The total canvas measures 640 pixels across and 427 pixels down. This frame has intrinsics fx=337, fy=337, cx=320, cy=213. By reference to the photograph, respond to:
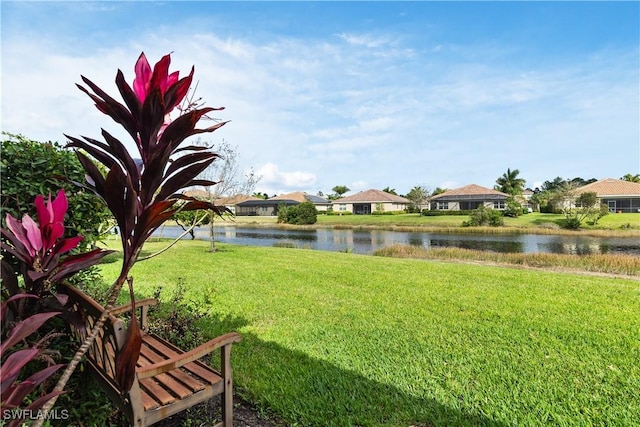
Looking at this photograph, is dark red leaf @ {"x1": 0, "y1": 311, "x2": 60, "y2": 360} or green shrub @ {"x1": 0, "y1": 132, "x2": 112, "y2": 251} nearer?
dark red leaf @ {"x1": 0, "y1": 311, "x2": 60, "y2": 360}

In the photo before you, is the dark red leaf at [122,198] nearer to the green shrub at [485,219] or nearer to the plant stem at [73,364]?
the plant stem at [73,364]

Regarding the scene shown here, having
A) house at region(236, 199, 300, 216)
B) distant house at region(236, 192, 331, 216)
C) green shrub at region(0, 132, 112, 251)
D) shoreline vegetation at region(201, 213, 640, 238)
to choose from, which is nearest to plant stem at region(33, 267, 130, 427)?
green shrub at region(0, 132, 112, 251)

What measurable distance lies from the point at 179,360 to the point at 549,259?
43.8 ft

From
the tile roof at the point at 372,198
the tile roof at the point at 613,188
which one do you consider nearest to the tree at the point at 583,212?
the tile roof at the point at 613,188

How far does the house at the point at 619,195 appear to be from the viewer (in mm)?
39344

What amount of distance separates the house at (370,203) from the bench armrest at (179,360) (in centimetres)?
5084

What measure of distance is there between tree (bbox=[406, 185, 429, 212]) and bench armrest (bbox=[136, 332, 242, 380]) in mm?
51552

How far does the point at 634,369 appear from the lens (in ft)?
9.82

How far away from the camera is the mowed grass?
8.11 feet

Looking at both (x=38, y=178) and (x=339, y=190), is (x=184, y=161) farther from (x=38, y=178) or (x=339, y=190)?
(x=339, y=190)

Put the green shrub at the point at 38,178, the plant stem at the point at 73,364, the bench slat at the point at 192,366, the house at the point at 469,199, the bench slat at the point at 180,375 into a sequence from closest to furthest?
the plant stem at the point at 73,364 < the bench slat at the point at 180,375 < the bench slat at the point at 192,366 < the green shrub at the point at 38,178 < the house at the point at 469,199

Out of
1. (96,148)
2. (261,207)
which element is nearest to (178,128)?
(96,148)

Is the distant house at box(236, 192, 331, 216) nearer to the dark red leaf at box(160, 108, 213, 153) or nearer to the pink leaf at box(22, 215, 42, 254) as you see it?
the pink leaf at box(22, 215, 42, 254)

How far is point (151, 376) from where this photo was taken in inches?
66.1
